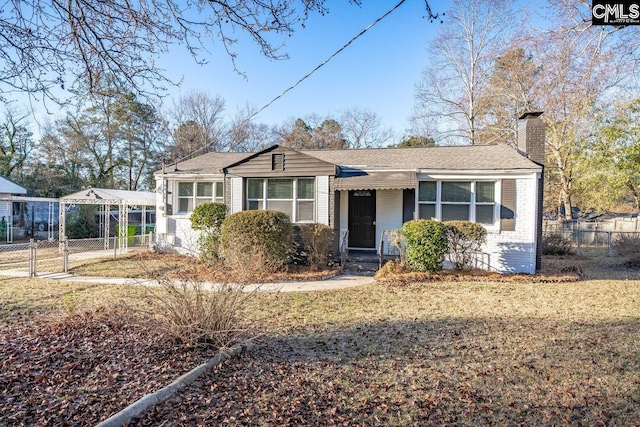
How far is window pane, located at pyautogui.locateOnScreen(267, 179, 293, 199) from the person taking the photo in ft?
40.6

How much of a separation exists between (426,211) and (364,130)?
86.0 ft

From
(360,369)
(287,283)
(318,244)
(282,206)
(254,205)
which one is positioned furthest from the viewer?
(254,205)

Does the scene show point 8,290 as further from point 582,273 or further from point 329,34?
point 582,273

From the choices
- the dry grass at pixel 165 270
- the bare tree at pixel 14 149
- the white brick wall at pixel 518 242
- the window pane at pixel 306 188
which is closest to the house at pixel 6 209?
the bare tree at pixel 14 149

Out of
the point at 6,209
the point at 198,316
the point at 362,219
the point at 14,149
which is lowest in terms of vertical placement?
the point at 198,316

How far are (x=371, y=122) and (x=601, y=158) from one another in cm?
2268

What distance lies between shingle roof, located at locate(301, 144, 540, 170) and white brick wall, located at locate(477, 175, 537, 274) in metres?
0.82

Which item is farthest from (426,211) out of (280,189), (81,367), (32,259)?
(32,259)

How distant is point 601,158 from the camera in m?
16.5

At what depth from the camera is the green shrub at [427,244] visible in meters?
9.84

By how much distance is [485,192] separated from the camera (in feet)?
37.7

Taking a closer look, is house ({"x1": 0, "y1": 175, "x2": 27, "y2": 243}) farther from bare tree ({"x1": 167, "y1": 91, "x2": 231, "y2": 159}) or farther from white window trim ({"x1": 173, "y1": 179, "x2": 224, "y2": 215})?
bare tree ({"x1": 167, "y1": 91, "x2": 231, "y2": 159})

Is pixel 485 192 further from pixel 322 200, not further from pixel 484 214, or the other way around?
pixel 322 200

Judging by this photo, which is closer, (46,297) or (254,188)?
(46,297)
